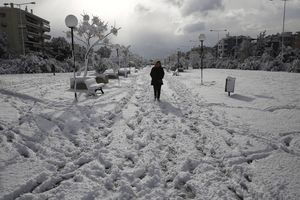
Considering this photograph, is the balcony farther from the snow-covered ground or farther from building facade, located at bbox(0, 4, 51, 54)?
the snow-covered ground

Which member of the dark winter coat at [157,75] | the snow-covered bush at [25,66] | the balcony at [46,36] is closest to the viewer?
the dark winter coat at [157,75]

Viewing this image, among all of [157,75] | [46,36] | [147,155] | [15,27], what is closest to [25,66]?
[15,27]

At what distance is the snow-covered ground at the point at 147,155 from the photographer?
10.9ft

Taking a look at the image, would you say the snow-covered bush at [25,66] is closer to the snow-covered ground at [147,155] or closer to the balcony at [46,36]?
the balcony at [46,36]

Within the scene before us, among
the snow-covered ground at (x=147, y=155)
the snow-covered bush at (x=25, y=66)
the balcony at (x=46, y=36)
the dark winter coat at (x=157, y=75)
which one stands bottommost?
the snow-covered ground at (x=147, y=155)

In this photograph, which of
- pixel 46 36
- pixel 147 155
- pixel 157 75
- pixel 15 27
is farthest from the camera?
pixel 46 36

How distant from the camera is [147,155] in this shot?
4500 mm

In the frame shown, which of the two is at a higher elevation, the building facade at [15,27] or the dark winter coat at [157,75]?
the building facade at [15,27]

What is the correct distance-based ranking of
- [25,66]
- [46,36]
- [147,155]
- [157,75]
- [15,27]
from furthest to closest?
[46,36] < [15,27] < [25,66] < [157,75] < [147,155]

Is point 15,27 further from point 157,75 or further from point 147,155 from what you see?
point 147,155

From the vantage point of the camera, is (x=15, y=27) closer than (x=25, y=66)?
No

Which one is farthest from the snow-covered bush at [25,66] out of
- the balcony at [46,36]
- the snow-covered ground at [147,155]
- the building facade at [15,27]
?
the snow-covered ground at [147,155]

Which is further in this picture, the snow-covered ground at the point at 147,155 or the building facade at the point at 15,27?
the building facade at the point at 15,27

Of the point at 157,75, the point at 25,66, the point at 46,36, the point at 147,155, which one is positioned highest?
the point at 46,36
